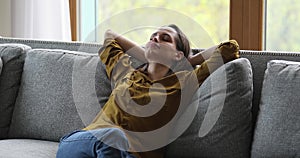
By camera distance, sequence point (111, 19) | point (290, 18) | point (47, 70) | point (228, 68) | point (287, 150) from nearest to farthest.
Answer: point (287, 150)
point (228, 68)
point (47, 70)
point (290, 18)
point (111, 19)

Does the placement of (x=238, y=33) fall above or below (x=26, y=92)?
above

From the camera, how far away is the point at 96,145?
2.29 m

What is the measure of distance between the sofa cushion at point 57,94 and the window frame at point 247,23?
0.85 meters

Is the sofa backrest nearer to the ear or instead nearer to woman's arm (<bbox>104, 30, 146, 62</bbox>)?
the ear

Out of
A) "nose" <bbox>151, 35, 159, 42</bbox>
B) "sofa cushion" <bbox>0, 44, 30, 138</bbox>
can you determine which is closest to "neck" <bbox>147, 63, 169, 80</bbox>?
"nose" <bbox>151, 35, 159, 42</bbox>

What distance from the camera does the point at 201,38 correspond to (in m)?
3.34

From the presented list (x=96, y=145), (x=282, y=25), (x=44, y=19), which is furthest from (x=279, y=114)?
(x=44, y=19)

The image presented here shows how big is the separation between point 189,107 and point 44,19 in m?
1.51

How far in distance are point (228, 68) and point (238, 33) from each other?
805mm

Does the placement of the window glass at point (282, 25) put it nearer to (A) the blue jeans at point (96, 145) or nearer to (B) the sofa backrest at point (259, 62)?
(B) the sofa backrest at point (259, 62)

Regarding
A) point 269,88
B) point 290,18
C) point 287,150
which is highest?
point 290,18

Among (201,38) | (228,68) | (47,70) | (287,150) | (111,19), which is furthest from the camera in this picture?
(111,19)

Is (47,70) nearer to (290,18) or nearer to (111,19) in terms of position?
(111,19)

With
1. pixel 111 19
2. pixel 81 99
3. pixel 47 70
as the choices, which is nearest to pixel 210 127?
pixel 81 99
